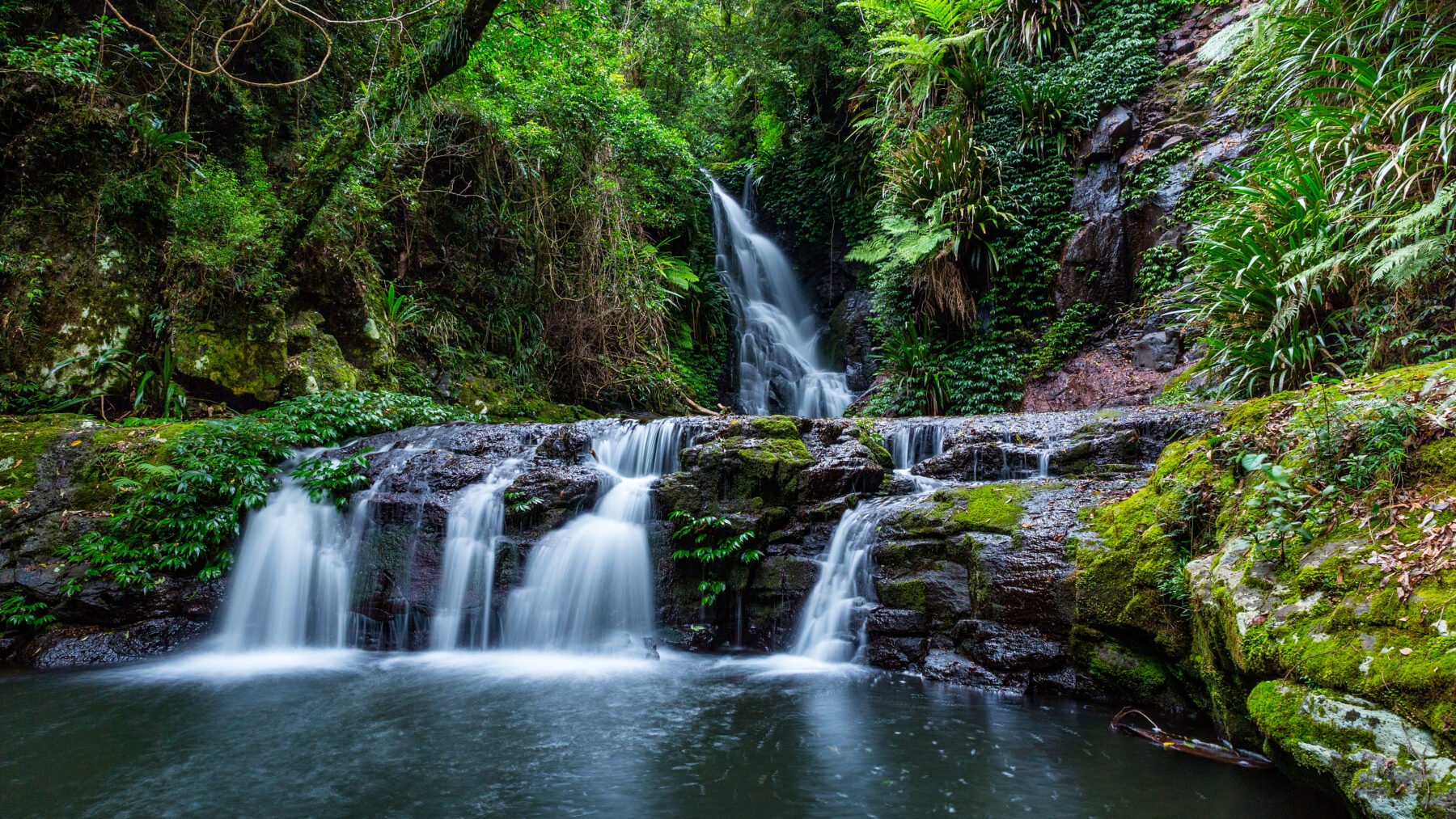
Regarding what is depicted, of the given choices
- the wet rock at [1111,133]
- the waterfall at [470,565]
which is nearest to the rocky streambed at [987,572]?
the waterfall at [470,565]

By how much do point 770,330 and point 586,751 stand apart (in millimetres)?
11337

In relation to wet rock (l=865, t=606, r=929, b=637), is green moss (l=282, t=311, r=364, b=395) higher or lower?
higher

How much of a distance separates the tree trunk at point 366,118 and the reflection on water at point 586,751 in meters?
5.46

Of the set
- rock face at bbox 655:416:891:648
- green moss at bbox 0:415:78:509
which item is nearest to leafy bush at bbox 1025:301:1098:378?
rock face at bbox 655:416:891:648

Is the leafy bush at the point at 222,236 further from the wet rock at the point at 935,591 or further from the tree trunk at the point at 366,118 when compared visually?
the wet rock at the point at 935,591

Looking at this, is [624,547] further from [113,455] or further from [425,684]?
A: [113,455]

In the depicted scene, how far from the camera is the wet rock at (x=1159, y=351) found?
9055mm

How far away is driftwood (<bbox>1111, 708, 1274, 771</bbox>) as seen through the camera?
303 centimetres

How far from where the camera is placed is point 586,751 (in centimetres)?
342

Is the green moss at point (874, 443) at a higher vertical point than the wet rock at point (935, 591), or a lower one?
higher

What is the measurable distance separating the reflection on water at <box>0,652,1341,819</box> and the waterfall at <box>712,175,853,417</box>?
8363 millimetres

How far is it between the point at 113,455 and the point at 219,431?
76 cm

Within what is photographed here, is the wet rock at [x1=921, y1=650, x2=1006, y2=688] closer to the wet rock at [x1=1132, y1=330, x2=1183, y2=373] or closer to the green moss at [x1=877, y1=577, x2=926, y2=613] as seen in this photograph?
the green moss at [x1=877, y1=577, x2=926, y2=613]

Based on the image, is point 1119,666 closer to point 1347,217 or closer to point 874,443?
point 874,443
